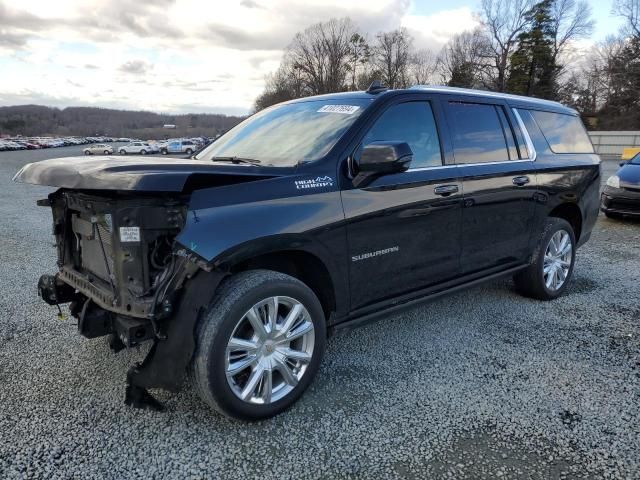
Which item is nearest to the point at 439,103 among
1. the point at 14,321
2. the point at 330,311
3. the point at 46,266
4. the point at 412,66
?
the point at 330,311

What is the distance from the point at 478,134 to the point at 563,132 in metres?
1.57

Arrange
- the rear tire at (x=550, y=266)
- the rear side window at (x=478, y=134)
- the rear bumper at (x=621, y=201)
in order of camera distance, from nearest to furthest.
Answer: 1. the rear side window at (x=478, y=134)
2. the rear tire at (x=550, y=266)
3. the rear bumper at (x=621, y=201)

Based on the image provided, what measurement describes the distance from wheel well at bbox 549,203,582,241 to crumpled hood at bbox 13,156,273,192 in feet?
11.4

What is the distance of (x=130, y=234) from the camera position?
8.15ft

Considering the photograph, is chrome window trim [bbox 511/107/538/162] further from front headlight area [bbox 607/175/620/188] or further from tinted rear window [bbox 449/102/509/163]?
front headlight area [bbox 607/175/620/188]

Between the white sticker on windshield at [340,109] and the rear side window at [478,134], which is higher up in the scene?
the white sticker on windshield at [340,109]

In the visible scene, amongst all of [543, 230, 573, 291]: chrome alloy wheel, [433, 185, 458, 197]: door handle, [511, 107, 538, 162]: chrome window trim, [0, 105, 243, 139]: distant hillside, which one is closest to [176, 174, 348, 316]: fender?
[433, 185, 458, 197]: door handle

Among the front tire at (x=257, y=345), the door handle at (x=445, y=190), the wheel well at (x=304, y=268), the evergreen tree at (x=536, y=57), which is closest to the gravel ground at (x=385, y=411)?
the front tire at (x=257, y=345)

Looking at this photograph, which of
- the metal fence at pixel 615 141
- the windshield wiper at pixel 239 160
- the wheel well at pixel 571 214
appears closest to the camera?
the windshield wiper at pixel 239 160

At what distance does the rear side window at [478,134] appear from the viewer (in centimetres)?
380

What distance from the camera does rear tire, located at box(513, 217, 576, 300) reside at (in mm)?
4656

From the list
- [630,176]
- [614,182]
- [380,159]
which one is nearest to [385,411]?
[380,159]

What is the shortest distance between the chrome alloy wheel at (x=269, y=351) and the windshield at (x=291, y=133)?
3.15 ft

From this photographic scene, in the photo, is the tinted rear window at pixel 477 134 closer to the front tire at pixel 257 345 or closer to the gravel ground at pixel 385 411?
the gravel ground at pixel 385 411
